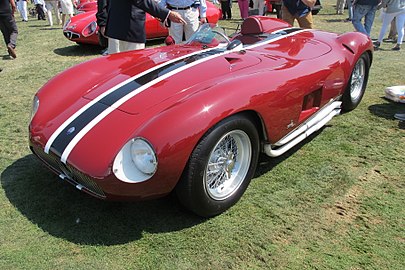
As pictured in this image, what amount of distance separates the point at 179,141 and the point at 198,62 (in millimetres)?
1073

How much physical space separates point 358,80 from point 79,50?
18.8 ft

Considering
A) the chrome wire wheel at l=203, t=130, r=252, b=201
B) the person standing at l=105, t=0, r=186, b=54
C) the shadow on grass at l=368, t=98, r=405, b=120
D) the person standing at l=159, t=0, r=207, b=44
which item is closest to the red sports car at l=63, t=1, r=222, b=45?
the person standing at l=159, t=0, r=207, b=44

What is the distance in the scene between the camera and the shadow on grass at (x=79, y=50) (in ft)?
25.1

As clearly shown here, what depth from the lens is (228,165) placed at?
106 inches

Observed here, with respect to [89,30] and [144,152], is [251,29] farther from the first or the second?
[89,30]

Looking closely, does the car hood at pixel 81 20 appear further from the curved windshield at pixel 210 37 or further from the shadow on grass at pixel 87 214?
the shadow on grass at pixel 87 214

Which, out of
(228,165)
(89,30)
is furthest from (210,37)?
(89,30)

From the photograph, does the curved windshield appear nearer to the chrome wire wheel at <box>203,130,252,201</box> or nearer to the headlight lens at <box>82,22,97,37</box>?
the chrome wire wheel at <box>203,130,252,201</box>

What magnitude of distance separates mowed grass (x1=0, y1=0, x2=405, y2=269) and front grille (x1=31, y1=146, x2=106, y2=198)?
0.98 ft

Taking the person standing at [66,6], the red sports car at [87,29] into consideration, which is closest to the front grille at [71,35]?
the red sports car at [87,29]

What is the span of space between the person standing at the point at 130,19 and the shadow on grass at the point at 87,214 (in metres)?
1.90

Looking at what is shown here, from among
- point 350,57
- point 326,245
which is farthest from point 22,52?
point 326,245

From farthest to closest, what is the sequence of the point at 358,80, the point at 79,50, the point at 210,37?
the point at 79,50, the point at 358,80, the point at 210,37

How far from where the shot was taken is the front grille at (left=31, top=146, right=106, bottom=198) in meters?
2.29
